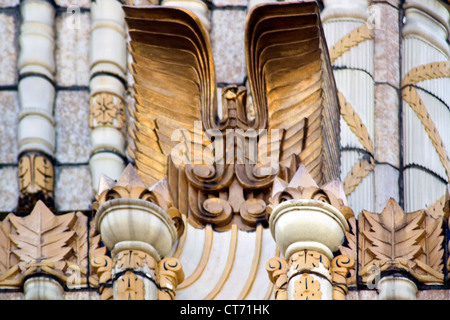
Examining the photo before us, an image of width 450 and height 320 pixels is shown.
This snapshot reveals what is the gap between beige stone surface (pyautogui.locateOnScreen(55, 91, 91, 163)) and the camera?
19969 mm

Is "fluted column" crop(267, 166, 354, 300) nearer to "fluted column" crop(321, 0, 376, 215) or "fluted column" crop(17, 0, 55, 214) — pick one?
"fluted column" crop(321, 0, 376, 215)

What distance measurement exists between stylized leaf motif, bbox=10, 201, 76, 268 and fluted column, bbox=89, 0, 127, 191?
163 inches

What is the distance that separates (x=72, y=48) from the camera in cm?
2061

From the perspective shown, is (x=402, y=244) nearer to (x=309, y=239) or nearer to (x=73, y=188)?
(x=309, y=239)

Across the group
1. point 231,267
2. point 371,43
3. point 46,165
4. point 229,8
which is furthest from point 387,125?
point 231,267

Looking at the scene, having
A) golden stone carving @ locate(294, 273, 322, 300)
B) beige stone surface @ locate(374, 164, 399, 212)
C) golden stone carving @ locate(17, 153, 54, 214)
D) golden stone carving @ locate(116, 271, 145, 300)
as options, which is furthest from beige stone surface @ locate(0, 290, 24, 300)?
beige stone surface @ locate(374, 164, 399, 212)

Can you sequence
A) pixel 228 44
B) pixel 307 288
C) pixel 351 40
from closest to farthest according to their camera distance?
pixel 307 288 < pixel 351 40 < pixel 228 44

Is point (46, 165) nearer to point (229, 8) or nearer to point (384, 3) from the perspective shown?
point (229, 8)

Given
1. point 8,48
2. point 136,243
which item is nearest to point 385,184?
point 8,48

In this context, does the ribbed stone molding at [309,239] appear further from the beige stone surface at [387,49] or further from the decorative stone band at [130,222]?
the beige stone surface at [387,49]

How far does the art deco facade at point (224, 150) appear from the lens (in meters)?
14.4

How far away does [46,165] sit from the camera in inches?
774

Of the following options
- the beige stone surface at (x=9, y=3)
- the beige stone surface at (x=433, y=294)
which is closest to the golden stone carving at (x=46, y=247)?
the beige stone surface at (x=433, y=294)

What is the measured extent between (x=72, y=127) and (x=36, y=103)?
18.9 inches
